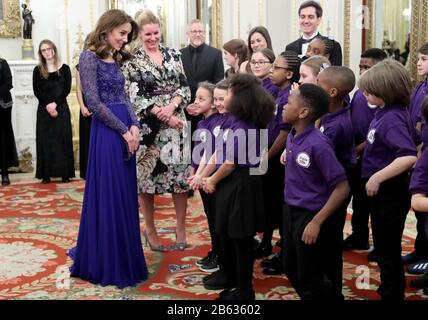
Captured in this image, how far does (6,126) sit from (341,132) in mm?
5080

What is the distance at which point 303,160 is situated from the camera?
9.13 ft

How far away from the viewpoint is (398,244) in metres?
3.08

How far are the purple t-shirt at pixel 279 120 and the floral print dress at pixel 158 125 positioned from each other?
717 mm

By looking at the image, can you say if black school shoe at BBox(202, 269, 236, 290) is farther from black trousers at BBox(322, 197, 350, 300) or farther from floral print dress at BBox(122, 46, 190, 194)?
floral print dress at BBox(122, 46, 190, 194)

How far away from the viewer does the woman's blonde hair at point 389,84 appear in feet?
9.82

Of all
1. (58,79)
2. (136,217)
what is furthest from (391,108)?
(58,79)

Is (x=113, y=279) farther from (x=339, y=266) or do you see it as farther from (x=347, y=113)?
(x=347, y=113)

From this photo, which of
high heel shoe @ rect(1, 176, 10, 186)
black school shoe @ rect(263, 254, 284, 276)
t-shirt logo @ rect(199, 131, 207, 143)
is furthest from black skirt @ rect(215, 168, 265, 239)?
high heel shoe @ rect(1, 176, 10, 186)

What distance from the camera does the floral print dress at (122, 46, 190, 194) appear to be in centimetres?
401

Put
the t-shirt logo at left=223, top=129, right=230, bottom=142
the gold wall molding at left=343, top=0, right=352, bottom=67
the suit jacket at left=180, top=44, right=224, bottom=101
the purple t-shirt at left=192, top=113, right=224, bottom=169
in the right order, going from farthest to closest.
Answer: the gold wall molding at left=343, top=0, right=352, bottom=67 < the suit jacket at left=180, top=44, right=224, bottom=101 < the purple t-shirt at left=192, top=113, right=224, bottom=169 < the t-shirt logo at left=223, top=129, right=230, bottom=142

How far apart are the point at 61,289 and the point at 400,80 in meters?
2.27

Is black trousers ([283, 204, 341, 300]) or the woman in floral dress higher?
the woman in floral dress

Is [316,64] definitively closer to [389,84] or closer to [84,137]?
[389,84]

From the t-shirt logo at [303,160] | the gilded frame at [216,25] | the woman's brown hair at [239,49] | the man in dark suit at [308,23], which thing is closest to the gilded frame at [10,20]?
the gilded frame at [216,25]
